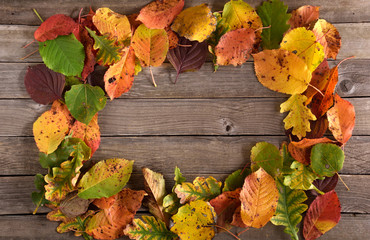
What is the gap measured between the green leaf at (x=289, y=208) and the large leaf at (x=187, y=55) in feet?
1.23

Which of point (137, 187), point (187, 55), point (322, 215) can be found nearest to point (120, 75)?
point (187, 55)

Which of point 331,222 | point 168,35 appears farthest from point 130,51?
point 331,222

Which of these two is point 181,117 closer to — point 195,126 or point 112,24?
point 195,126

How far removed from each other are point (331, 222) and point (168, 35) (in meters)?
0.64

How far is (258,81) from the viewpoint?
2.82 ft

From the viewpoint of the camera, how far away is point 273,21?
0.83 m

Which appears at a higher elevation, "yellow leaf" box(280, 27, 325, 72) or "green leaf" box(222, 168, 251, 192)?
"yellow leaf" box(280, 27, 325, 72)

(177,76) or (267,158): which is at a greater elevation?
(177,76)

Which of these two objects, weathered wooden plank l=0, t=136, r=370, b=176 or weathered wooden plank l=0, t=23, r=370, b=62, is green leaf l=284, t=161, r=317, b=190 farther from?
weathered wooden plank l=0, t=23, r=370, b=62

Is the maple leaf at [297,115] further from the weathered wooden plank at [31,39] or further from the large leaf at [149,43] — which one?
the large leaf at [149,43]

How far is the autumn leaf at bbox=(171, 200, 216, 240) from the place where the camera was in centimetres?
80

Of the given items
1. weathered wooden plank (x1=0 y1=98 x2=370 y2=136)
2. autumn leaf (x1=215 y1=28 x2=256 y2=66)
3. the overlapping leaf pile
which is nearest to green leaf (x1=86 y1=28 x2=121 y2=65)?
the overlapping leaf pile

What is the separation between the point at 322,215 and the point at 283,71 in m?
0.39

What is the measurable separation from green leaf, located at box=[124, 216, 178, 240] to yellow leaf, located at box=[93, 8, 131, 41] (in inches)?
18.5
